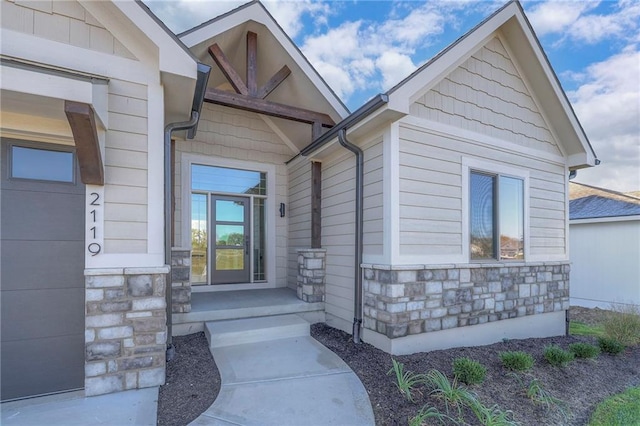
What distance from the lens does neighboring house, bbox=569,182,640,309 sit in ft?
27.7

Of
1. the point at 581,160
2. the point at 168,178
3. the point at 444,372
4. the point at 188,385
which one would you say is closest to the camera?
the point at 188,385

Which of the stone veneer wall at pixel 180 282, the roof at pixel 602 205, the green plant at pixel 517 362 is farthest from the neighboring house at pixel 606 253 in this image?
the stone veneer wall at pixel 180 282

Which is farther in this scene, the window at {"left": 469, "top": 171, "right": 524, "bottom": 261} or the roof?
the roof

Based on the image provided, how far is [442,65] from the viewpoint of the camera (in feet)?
14.2

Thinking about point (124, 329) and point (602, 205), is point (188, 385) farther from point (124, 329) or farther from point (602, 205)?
point (602, 205)

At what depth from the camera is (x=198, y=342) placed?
13.8 ft

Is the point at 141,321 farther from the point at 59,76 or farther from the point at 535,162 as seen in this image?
the point at 535,162

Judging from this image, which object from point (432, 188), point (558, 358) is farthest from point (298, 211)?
point (558, 358)

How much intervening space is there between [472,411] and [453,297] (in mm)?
1908

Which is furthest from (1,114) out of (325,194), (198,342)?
(325,194)

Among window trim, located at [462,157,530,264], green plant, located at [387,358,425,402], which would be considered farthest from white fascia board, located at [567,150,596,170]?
green plant, located at [387,358,425,402]

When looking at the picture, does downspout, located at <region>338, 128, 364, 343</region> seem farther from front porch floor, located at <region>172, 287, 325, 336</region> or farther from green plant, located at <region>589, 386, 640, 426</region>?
green plant, located at <region>589, 386, 640, 426</region>

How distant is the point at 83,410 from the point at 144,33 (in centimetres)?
347

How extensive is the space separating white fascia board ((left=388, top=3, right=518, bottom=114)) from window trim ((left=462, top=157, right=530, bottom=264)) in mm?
1307
